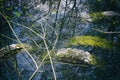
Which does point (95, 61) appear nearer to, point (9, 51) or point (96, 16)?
point (9, 51)

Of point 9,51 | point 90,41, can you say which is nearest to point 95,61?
point 90,41

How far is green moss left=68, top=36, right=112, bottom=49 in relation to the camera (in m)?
4.02

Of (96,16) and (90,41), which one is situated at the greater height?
(96,16)

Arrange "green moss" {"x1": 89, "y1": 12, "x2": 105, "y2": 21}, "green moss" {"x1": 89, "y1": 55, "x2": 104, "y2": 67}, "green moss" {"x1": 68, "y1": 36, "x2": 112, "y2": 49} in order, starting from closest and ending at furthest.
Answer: "green moss" {"x1": 89, "y1": 55, "x2": 104, "y2": 67}, "green moss" {"x1": 68, "y1": 36, "x2": 112, "y2": 49}, "green moss" {"x1": 89, "y1": 12, "x2": 105, "y2": 21}

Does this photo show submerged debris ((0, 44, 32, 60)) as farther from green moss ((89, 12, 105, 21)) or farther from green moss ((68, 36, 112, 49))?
green moss ((89, 12, 105, 21))

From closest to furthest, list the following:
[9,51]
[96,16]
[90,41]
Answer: [9,51] < [90,41] < [96,16]

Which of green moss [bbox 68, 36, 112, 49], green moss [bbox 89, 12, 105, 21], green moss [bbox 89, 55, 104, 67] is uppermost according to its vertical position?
green moss [bbox 89, 12, 105, 21]

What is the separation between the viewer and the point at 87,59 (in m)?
3.64

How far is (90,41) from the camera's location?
163 inches

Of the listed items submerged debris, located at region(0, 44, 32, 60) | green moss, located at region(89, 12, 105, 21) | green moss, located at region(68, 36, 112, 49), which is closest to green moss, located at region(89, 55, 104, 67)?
green moss, located at region(68, 36, 112, 49)

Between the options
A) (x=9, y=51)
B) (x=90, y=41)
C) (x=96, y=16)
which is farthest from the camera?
(x=96, y=16)

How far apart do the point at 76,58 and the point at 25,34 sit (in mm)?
945

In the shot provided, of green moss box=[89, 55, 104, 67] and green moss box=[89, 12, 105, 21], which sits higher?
green moss box=[89, 12, 105, 21]

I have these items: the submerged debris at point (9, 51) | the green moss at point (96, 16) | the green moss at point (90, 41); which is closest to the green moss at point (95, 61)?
the green moss at point (90, 41)
